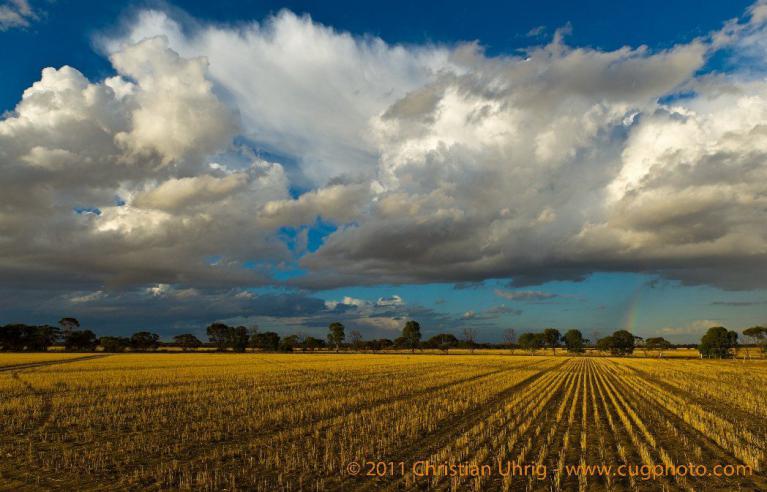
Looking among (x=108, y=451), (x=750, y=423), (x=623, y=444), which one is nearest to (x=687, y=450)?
(x=623, y=444)

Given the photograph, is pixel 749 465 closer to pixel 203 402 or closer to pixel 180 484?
pixel 180 484

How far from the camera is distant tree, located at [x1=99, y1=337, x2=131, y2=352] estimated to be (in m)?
189

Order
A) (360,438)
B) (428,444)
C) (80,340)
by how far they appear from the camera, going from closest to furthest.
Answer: (428,444) → (360,438) → (80,340)

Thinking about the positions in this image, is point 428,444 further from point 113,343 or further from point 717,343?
point 113,343

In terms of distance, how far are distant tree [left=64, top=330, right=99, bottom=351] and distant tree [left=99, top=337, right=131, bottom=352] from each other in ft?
11.9

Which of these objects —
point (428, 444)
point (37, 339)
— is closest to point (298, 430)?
point (428, 444)

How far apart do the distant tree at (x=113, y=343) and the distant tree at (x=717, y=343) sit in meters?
205

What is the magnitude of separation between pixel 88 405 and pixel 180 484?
19.2 metres

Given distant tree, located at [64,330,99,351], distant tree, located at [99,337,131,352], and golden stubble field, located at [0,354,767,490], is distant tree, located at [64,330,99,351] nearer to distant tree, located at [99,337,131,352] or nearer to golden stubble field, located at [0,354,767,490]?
distant tree, located at [99,337,131,352]

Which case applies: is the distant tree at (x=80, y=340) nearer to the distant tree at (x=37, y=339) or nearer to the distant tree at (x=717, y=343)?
the distant tree at (x=37, y=339)

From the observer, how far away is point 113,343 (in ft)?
623

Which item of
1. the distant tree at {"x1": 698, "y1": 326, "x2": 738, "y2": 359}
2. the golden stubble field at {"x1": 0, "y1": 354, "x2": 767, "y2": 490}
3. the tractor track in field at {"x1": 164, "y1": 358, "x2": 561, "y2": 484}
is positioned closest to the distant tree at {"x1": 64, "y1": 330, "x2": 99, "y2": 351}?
the golden stubble field at {"x1": 0, "y1": 354, "x2": 767, "y2": 490}

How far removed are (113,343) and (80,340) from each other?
37.3ft

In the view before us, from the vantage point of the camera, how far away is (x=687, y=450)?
17641 millimetres
